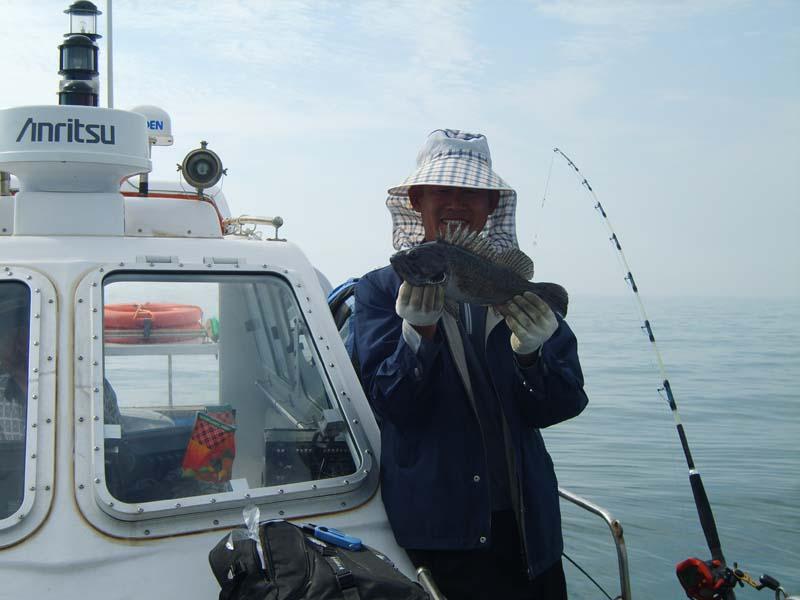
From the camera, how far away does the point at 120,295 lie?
323 cm

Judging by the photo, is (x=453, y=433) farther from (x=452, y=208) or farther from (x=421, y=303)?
(x=452, y=208)

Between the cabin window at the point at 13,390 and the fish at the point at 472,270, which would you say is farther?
the cabin window at the point at 13,390

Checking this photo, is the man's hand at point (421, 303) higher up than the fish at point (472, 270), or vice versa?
the fish at point (472, 270)

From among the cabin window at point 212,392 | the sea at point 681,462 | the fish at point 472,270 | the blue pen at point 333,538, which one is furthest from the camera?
the sea at point 681,462

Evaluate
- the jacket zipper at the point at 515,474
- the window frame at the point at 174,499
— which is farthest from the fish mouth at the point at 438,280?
the window frame at the point at 174,499

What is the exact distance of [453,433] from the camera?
2859 mm

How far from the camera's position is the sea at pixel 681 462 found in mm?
7090

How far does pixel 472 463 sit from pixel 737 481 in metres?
7.39

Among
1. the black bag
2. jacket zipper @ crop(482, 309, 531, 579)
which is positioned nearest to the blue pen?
the black bag

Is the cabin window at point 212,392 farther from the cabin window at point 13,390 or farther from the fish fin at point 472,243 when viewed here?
the fish fin at point 472,243

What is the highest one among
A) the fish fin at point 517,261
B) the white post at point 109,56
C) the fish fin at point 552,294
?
the white post at point 109,56

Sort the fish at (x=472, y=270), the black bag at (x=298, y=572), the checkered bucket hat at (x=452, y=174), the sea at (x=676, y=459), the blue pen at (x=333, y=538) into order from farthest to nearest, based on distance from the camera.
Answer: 1. the sea at (x=676, y=459)
2. the checkered bucket hat at (x=452, y=174)
3. the fish at (x=472, y=270)
4. the blue pen at (x=333, y=538)
5. the black bag at (x=298, y=572)

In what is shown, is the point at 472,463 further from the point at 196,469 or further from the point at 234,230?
the point at 234,230

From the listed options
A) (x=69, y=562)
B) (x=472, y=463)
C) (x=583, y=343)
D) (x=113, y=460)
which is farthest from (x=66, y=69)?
(x=583, y=343)
